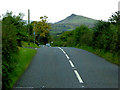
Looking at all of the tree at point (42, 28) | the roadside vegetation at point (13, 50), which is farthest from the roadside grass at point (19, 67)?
the tree at point (42, 28)

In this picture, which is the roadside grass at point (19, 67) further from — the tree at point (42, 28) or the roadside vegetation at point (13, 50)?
the tree at point (42, 28)

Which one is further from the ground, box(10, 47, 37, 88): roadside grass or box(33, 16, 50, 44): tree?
box(33, 16, 50, 44): tree

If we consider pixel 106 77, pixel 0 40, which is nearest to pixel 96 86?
pixel 106 77

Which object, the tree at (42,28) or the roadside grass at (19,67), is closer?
the roadside grass at (19,67)

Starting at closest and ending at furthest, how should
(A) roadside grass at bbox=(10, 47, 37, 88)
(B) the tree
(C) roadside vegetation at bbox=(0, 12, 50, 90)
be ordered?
(C) roadside vegetation at bbox=(0, 12, 50, 90) < (A) roadside grass at bbox=(10, 47, 37, 88) < (B) the tree

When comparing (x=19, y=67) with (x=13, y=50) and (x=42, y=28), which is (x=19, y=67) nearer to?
(x=13, y=50)

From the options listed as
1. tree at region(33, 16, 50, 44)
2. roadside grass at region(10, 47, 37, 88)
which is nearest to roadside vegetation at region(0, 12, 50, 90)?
roadside grass at region(10, 47, 37, 88)

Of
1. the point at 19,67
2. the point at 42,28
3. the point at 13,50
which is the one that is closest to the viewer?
the point at 13,50

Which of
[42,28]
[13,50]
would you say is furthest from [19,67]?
[42,28]

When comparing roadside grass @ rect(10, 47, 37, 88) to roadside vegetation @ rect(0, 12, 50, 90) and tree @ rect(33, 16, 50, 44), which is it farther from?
tree @ rect(33, 16, 50, 44)

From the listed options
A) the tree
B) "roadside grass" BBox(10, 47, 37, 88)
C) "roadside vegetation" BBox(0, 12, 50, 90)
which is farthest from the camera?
the tree

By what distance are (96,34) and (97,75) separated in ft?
46.3

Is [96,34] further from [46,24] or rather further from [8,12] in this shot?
[46,24]

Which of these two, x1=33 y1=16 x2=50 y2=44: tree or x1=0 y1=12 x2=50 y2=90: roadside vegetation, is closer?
x1=0 y1=12 x2=50 y2=90: roadside vegetation
